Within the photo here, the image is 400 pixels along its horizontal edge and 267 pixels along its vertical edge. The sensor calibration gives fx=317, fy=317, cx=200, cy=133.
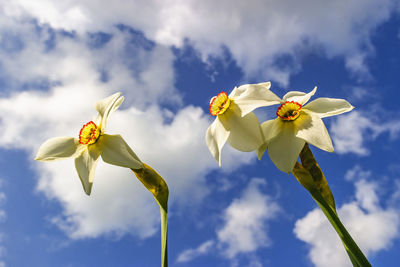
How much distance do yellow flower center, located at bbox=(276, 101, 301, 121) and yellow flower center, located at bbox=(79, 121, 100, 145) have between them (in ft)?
1.89

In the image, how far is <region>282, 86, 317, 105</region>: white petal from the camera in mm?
958

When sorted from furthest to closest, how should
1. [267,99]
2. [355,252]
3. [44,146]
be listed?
[44,146] < [267,99] < [355,252]

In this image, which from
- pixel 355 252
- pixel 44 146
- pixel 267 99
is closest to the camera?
pixel 355 252

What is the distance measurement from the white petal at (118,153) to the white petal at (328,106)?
53 centimetres

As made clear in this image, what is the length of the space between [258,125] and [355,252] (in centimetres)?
40

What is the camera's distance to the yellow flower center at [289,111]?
90cm

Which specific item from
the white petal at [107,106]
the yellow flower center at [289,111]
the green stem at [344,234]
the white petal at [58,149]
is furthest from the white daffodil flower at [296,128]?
the white petal at [58,149]

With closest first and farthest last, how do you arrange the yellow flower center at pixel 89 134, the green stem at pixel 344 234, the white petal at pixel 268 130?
the green stem at pixel 344 234 < the white petal at pixel 268 130 < the yellow flower center at pixel 89 134

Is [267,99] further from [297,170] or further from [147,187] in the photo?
[147,187]

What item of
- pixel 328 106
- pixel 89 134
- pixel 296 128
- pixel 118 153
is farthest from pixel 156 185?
pixel 328 106

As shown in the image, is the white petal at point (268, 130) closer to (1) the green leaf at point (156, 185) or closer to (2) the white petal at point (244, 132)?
(2) the white petal at point (244, 132)

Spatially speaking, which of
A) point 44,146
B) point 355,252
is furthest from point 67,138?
point 355,252

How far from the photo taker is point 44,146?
42.4 inches

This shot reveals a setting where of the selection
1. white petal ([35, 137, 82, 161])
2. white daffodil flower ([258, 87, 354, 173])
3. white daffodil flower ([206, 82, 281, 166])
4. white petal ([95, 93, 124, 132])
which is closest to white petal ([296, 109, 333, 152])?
white daffodil flower ([258, 87, 354, 173])
